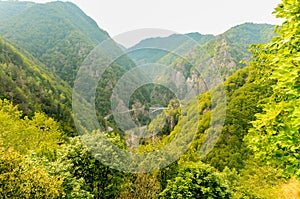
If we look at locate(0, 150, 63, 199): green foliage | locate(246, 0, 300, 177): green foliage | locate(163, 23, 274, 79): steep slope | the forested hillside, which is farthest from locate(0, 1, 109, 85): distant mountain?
locate(246, 0, 300, 177): green foliage

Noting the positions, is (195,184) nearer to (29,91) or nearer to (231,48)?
(29,91)

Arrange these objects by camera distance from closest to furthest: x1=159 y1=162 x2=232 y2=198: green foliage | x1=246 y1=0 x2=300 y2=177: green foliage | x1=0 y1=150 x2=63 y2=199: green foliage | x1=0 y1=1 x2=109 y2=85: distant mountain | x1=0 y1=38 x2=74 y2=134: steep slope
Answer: x1=246 y1=0 x2=300 y2=177: green foliage, x1=0 y1=150 x2=63 y2=199: green foliage, x1=159 y1=162 x2=232 y2=198: green foliage, x1=0 y1=38 x2=74 y2=134: steep slope, x1=0 y1=1 x2=109 y2=85: distant mountain

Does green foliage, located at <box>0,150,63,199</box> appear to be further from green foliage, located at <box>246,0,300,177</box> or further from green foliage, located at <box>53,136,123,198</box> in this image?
green foliage, located at <box>246,0,300,177</box>

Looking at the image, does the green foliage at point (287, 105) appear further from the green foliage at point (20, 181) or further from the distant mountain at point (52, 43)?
the distant mountain at point (52, 43)

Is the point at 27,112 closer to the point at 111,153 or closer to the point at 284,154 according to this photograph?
the point at 111,153

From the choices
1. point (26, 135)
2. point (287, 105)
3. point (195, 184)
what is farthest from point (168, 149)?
point (26, 135)
